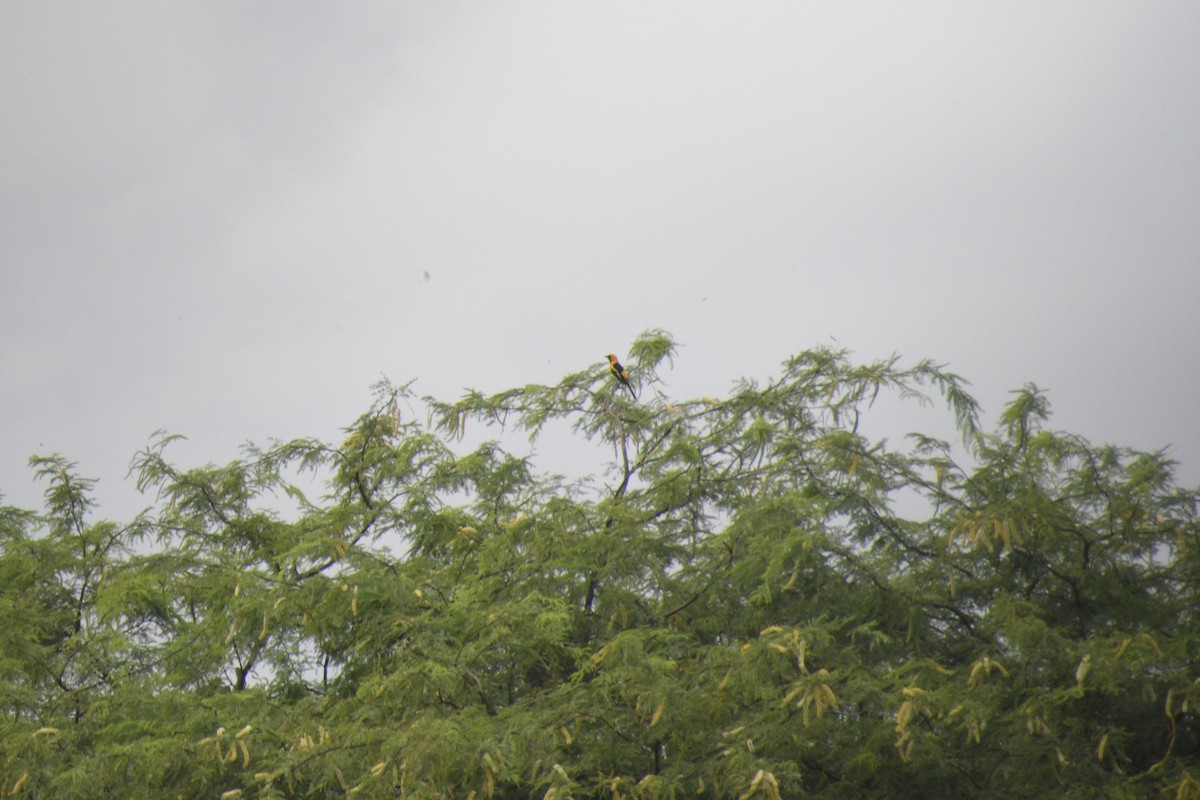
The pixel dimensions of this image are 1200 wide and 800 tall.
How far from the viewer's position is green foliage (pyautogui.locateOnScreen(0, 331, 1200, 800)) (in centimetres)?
430

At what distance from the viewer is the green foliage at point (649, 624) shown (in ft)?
14.1

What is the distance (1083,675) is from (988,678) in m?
0.59

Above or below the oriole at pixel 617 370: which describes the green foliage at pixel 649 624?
below

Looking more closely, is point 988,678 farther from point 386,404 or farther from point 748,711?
point 386,404

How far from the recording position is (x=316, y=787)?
4430 millimetres

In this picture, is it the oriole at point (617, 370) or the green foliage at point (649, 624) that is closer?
the green foliage at point (649, 624)

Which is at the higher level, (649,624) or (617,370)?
(617,370)

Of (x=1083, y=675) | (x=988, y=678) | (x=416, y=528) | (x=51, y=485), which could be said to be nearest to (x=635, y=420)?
(x=416, y=528)

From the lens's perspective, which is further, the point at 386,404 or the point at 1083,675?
the point at 386,404

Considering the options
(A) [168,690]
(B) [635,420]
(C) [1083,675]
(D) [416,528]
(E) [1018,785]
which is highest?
(B) [635,420]

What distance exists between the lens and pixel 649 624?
5723 mm

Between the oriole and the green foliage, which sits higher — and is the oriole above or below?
above

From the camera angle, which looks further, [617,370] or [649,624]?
[617,370]

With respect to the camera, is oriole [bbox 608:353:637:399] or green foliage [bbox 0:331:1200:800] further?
oriole [bbox 608:353:637:399]
